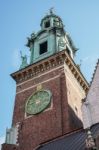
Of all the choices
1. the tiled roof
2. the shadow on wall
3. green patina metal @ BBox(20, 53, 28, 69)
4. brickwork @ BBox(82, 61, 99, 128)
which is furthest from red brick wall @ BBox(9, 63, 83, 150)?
the tiled roof

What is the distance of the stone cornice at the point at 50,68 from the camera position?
3288 centimetres

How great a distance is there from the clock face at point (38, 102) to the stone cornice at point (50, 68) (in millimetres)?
2969

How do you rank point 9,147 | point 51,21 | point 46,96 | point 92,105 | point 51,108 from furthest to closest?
point 51,21 < point 46,96 < point 51,108 < point 9,147 < point 92,105

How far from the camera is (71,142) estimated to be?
19.8m

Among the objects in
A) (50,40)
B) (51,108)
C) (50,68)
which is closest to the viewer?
(51,108)

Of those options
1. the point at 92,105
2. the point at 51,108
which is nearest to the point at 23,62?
the point at 51,108

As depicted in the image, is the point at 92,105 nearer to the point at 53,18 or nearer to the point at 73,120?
the point at 73,120

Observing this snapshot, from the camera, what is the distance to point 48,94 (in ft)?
101

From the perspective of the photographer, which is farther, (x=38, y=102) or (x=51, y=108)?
(x=38, y=102)

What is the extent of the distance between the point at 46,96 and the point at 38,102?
37.8 inches

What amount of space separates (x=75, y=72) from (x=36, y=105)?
6336 mm

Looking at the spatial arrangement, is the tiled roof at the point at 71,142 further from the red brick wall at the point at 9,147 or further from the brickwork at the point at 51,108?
the red brick wall at the point at 9,147

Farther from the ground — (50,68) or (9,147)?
(50,68)

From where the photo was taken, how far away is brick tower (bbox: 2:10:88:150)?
2767 cm
